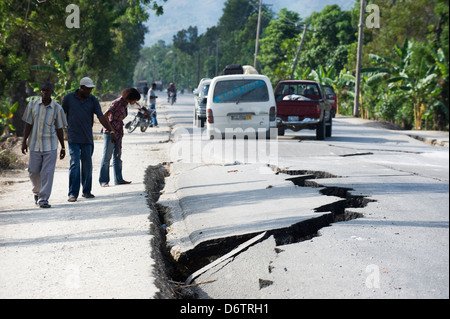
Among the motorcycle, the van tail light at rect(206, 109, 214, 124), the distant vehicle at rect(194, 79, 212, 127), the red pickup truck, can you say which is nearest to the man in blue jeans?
the van tail light at rect(206, 109, 214, 124)

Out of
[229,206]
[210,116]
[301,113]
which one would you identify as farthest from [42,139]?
[301,113]

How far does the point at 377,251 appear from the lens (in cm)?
598

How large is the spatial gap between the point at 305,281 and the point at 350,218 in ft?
8.87

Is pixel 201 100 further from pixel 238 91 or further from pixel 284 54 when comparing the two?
pixel 284 54

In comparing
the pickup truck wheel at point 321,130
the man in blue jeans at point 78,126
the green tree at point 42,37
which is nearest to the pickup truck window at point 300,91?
the pickup truck wheel at point 321,130

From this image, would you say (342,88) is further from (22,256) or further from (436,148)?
(22,256)

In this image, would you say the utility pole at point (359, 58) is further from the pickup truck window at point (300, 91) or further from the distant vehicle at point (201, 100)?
the pickup truck window at point (300, 91)

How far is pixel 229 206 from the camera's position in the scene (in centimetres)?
845

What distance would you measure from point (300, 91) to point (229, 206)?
12.6m

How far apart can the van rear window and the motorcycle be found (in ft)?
18.7

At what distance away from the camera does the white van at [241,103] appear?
1725cm

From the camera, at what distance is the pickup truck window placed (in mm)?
19906

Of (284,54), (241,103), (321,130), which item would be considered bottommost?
(321,130)
